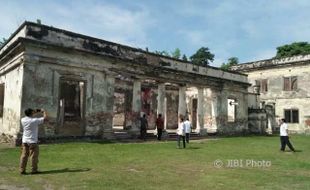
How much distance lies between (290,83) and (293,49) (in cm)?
1562

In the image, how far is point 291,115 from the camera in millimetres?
29062

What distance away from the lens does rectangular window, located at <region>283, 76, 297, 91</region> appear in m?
28.8

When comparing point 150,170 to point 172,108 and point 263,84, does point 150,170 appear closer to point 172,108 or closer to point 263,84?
point 172,108

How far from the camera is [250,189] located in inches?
255

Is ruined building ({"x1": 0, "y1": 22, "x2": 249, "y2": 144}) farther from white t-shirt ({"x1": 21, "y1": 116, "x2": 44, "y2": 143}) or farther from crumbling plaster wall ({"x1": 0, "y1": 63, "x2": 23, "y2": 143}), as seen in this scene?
white t-shirt ({"x1": 21, "y1": 116, "x2": 44, "y2": 143})

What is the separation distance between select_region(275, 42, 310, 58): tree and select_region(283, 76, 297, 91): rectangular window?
13336 millimetres

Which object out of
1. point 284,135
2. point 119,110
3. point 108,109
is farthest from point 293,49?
point 108,109

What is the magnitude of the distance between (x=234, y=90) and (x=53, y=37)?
14.1 metres

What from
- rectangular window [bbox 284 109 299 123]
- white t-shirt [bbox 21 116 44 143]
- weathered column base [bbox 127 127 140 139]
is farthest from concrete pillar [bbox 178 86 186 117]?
rectangular window [bbox 284 109 299 123]

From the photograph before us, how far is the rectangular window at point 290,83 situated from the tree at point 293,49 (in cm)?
1334

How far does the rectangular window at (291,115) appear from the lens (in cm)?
2867

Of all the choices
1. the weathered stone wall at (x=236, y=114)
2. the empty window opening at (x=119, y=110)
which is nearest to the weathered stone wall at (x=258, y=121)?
the weathered stone wall at (x=236, y=114)

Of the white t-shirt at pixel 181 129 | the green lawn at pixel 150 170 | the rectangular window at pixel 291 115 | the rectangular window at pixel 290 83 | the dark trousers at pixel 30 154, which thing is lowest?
the green lawn at pixel 150 170

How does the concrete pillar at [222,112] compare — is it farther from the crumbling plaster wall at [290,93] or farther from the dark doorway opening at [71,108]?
the dark doorway opening at [71,108]
